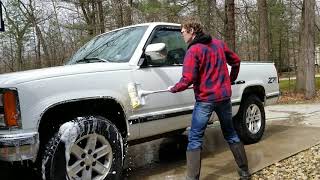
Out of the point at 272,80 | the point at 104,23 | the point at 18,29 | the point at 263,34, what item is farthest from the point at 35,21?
the point at 272,80

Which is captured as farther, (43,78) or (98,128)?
(98,128)

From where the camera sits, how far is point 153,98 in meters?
5.16

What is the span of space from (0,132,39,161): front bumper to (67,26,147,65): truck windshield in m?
1.58

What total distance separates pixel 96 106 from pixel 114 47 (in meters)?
1.08

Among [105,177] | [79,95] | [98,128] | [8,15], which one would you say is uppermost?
[8,15]

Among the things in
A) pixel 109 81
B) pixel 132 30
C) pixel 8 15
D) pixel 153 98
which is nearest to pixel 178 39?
pixel 132 30

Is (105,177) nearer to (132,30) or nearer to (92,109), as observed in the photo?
(92,109)

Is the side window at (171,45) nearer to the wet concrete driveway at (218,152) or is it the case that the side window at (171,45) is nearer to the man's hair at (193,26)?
the man's hair at (193,26)

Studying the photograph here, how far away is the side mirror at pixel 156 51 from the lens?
4.97 metres

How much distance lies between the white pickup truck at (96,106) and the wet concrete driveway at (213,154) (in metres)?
0.55

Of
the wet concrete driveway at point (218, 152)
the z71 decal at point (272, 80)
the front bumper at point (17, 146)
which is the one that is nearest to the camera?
the front bumper at point (17, 146)

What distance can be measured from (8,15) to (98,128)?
26.6 m

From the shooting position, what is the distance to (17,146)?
3.98 metres

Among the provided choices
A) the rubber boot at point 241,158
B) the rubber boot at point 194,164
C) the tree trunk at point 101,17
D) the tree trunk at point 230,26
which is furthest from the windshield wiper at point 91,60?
the tree trunk at point 101,17
